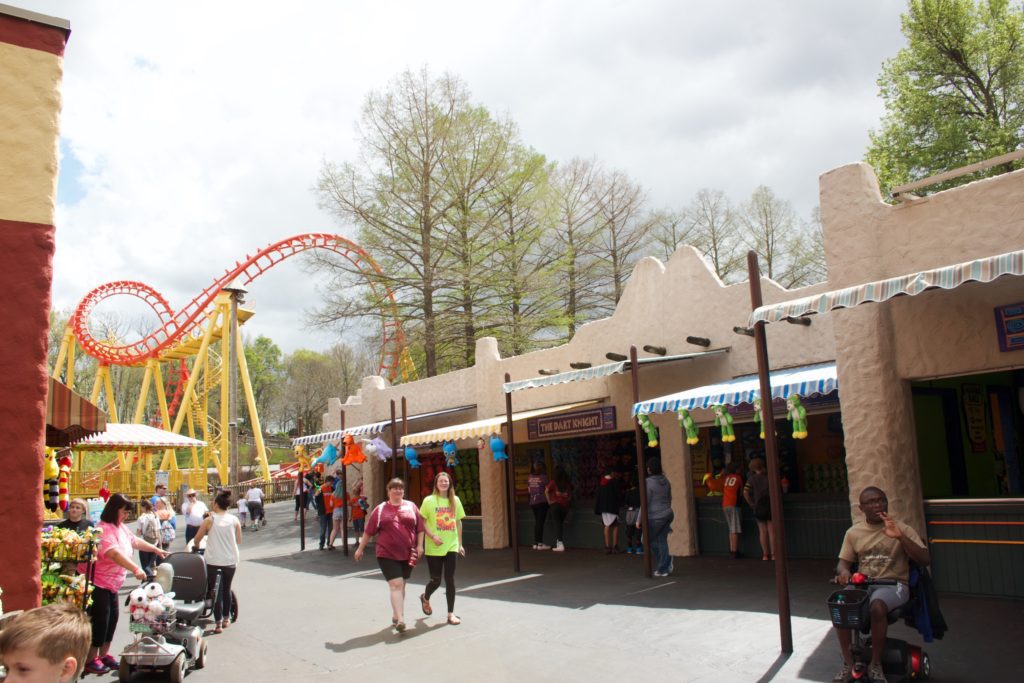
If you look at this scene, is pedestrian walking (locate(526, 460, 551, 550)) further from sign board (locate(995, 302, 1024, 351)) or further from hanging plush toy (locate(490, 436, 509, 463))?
sign board (locate(995, 302, 1024, 351))

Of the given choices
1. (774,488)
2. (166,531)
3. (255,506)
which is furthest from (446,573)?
(255,506)

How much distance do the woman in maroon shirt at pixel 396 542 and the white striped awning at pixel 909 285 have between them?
446 cm

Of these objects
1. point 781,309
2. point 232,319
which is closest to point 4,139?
point 781,309

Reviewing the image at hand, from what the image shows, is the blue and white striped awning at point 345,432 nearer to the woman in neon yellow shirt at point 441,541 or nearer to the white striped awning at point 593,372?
the white striped awning at point 593,372

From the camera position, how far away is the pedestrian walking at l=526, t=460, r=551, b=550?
52.8 ft

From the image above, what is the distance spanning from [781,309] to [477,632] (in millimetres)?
4745

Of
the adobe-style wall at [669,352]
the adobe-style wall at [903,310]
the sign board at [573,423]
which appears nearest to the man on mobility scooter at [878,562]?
the adobe-style wall at [903,310]

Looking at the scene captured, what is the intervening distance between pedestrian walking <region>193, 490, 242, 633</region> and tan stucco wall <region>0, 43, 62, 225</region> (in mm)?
4086

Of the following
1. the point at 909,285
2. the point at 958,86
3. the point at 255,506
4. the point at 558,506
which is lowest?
the point at 255,506

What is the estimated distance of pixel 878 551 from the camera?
613 cm

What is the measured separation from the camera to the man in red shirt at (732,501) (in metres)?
12.7

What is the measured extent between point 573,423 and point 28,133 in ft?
35.6

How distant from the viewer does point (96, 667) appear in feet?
24.5

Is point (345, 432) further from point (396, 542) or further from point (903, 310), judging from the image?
point (903, 310)
